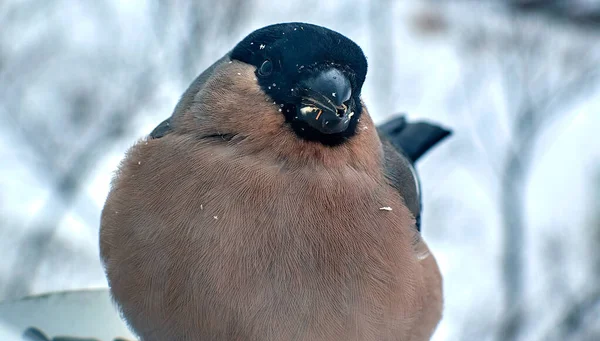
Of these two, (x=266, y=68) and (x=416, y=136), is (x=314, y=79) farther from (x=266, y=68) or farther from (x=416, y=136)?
(x=416, y=136)

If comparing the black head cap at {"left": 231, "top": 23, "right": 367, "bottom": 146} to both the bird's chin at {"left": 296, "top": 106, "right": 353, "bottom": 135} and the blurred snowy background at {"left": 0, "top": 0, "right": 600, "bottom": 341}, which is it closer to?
the bird's chin at {"left": 296, "top": 106, "right": 353, "bottom": 135}

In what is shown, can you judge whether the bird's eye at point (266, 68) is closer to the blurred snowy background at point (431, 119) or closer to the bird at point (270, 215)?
the bird at point (270, 215)

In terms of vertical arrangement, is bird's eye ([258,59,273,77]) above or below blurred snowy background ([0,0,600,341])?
above

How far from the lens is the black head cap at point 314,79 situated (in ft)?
4.98

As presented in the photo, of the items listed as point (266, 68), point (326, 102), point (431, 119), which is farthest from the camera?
point (431, 119)

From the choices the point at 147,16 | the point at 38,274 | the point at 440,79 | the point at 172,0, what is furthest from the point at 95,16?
the point at 440,79

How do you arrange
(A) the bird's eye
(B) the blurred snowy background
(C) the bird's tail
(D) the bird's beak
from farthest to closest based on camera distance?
(B) the blurred snowy background → (C) the bird's tail → (A) the bird's eye → (D) the bird's beak

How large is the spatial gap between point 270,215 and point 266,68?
0.32m

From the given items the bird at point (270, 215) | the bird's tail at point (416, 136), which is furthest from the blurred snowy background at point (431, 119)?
the bird at point (270, 215)

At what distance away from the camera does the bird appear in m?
1.56

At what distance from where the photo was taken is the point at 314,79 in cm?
153

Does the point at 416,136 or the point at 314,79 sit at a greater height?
the point at 314,79

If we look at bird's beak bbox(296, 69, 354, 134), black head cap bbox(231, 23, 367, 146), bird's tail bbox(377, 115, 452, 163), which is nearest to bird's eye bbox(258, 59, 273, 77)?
black head cap bbox(231, 23, 367, 146)

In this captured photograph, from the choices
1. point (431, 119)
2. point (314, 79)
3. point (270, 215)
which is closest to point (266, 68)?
point (314, 79)
